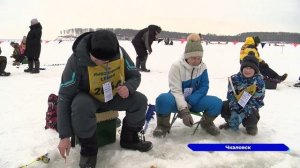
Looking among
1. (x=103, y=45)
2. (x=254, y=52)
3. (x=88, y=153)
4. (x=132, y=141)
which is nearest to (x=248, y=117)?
(x=132, y=141)

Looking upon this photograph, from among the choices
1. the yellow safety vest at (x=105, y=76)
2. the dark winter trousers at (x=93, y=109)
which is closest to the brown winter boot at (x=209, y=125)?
the dark winter trousers at (x=93, y=109)

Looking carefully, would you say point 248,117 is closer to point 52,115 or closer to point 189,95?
point 189,95

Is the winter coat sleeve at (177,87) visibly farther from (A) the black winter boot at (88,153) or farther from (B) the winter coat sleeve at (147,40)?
(B) the winter coat sleeve at (147,40)

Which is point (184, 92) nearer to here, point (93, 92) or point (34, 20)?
point (93, 92)

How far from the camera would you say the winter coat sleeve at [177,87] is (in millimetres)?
3533

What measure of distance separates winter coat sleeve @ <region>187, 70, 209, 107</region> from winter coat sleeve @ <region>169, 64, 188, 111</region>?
0.51ft

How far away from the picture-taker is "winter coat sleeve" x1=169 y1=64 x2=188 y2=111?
3533 millimetres

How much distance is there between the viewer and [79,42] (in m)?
2.83

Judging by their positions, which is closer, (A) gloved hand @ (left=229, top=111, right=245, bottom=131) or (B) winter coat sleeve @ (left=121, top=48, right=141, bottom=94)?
(B) winter coat sleeve @ (left=121, top=48, right=141, bottom=94)

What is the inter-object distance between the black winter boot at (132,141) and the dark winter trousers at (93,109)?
67 mm

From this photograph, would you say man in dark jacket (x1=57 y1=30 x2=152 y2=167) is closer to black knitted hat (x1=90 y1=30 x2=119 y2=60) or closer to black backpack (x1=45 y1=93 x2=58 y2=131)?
black knitted hat (x1=90 y1=30 x2=119 y2=60)

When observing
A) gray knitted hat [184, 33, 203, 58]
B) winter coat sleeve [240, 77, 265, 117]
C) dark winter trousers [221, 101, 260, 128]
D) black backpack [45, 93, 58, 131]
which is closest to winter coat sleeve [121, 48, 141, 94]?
gray knitted hat [184, 33, 203, 58]

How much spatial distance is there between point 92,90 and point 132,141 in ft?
2.39

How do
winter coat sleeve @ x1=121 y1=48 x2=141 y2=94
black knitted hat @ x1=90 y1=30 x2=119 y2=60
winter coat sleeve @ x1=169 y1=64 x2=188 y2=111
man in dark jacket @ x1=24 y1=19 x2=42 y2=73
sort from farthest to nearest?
man in dark jacket @ x1=24 y1=19 x2=42 y2=73, winter coat sleeve @ x1=169 y1=64 x2=188 y2=111, winter coat sleeve @ x1=121 y1=48 x2=141 y2=94, black knitted hat @ x1=90 y1=30 x2=119 y2=60
